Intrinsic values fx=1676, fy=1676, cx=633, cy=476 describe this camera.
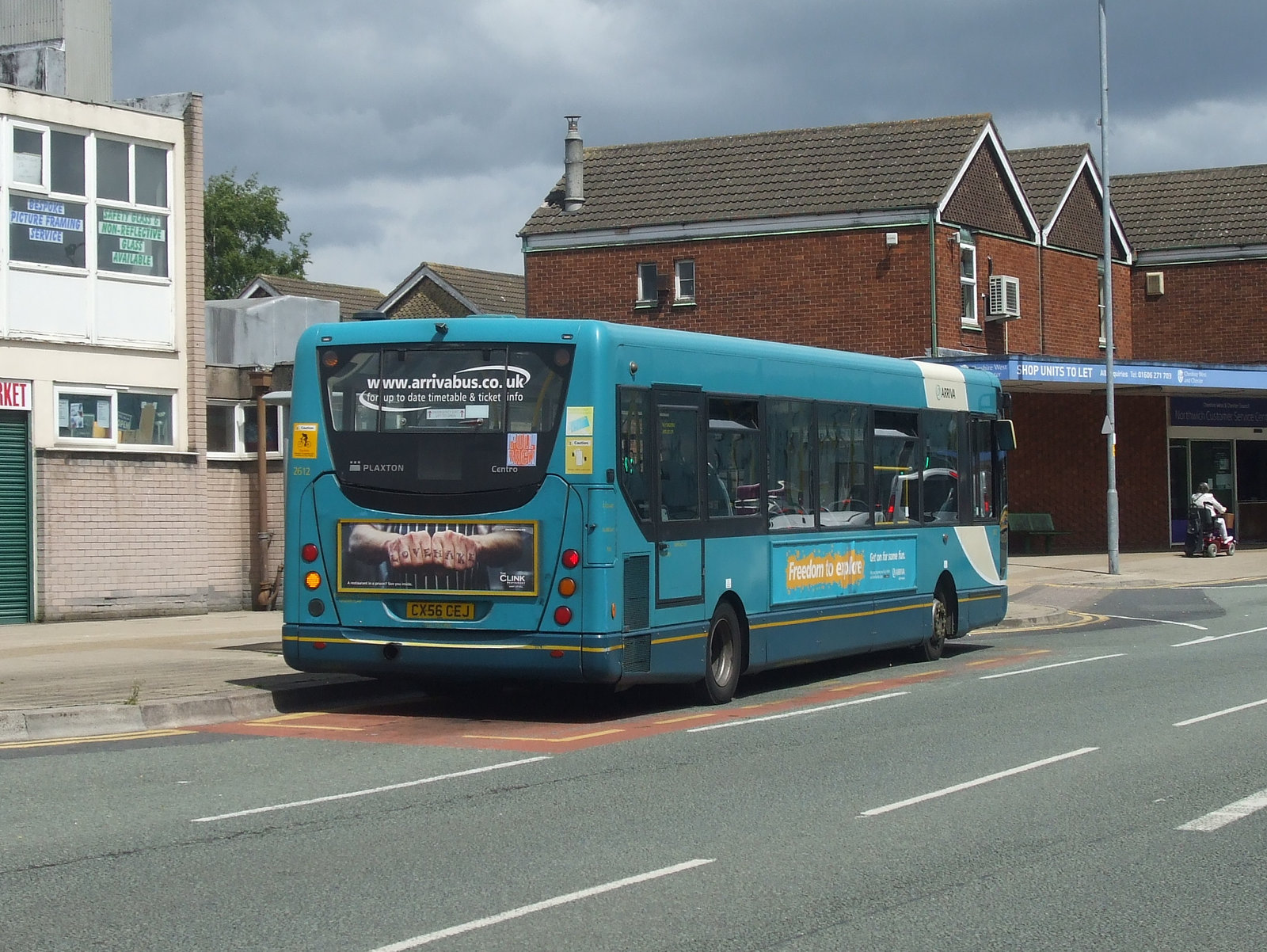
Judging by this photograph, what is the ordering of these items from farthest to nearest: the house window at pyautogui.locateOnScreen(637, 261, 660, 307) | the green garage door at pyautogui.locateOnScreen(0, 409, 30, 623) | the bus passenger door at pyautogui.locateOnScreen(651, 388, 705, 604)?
1. the house window at pyautogui.locateOnScreen(637, 261, 660, 307)
2. the green garage door at pyautogui.locateOnScreen(0, 409, 30, 623)
3. the bus passenger door at pyautogui.locateOnScreen(651, 388, 705, 604)

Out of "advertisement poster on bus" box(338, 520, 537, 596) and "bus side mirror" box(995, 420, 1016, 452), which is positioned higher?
"bus side mirror" box(995, 420, 1016, 452)

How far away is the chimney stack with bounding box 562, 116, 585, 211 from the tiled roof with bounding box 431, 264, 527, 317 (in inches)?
524

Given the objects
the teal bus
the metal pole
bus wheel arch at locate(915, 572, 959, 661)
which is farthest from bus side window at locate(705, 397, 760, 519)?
the metal pole

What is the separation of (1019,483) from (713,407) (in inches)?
1077

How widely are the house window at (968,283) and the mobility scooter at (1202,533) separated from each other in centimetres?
633

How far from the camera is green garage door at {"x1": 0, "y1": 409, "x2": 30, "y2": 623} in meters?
21.0

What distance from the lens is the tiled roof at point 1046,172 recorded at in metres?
41.2

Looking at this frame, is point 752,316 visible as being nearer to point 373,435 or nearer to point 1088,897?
point 373,435

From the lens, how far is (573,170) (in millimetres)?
40844

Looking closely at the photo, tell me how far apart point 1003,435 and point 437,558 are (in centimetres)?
930

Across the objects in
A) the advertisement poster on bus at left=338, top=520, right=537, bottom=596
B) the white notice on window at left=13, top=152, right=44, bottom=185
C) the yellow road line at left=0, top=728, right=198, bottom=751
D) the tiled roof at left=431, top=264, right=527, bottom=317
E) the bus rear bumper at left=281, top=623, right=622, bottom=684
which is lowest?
the yellow road line at left=0, top=728, right=198, bottom=751

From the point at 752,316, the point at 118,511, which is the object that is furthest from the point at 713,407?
the point at 752,316

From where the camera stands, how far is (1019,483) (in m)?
40.1

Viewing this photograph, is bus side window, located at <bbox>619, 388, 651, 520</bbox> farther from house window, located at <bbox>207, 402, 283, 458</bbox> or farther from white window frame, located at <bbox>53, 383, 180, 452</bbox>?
house window, located at <bbox>207, 402, 283, 458</bbox>
